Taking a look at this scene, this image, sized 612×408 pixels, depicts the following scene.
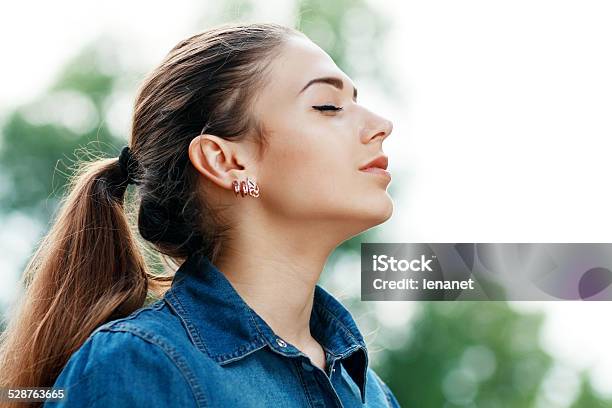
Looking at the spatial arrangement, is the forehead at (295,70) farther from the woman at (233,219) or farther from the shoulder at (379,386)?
the shoulder at (379,386)

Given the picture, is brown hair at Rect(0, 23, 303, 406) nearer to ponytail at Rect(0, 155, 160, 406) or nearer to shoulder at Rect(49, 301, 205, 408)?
ponytail at Rect(0, 155, 160, 406)

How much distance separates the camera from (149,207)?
3.60ft

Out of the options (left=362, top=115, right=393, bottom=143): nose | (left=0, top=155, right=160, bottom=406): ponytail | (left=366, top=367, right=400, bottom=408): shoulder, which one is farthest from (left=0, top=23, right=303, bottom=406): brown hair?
(left=366, top=367, right=400, bottom=408): shoulder

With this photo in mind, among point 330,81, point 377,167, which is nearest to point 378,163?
point 377,167

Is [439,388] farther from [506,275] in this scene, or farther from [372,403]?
[372,403]

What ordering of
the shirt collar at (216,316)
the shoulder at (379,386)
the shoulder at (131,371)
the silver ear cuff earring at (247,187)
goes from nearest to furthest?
the shoulder at (131,371), the shirt collar at (216,316), the silver ear cuff earring at (247,187), the shoulder at (379,386)

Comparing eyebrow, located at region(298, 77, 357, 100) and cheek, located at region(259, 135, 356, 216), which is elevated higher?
eyebrow, located at region(298, 77, 357, 100)

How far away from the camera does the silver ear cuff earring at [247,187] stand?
105 cm

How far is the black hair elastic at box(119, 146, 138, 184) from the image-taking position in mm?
1135

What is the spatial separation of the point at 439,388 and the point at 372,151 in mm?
3353

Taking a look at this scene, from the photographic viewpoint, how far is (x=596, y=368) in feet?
12.3

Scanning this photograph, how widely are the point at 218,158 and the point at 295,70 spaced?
0.50 feet

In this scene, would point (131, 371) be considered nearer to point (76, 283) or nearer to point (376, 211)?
point (76, 283)

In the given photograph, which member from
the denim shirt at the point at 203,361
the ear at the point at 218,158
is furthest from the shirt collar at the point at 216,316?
the ear at the point at 218,158
